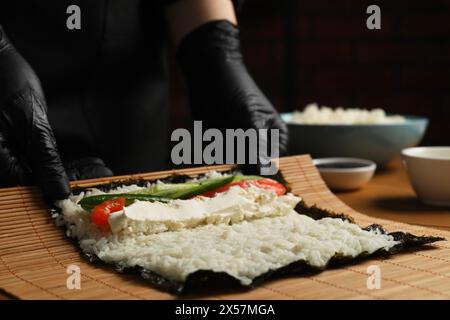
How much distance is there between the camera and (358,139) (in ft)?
7.65

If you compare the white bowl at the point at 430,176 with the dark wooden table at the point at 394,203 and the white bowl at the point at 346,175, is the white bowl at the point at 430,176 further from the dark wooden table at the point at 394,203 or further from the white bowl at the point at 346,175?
the white bowl at the point at 346,175

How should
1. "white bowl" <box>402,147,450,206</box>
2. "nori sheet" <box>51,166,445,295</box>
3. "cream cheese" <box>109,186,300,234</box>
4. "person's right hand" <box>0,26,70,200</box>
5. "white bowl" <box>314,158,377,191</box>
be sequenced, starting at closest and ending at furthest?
1. "nori sheet" <box>51,166,445,295</box>
2. "cream cheese" <box>109,186,300,234</box>
3. "person's right hand" <box>0,26,70,200</box>
4. "white bowl" <box>402,147,450,206</box>
5. "white bowl" <box>314,158,377,191</box>

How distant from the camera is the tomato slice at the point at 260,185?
1.63m

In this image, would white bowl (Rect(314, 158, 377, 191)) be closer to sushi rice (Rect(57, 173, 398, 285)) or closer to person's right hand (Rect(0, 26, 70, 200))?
sushi rice (Rect(57, 173, 398, 285))

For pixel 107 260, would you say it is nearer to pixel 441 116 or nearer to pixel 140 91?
pixel 140 91

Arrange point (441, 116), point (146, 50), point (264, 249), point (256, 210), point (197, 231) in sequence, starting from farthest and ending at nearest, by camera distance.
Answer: point (441, 116), point (146, 50), point (256, 210), point (197, 231), point (264, 249)

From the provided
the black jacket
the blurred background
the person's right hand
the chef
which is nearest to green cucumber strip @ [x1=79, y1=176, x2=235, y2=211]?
the person's right hand

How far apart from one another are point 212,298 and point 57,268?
362 millimetres

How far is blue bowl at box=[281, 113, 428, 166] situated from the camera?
2.32 metres

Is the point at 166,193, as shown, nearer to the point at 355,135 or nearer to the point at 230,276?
the point at 230,276

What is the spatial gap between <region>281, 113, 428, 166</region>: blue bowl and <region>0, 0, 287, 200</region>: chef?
0.24 metres

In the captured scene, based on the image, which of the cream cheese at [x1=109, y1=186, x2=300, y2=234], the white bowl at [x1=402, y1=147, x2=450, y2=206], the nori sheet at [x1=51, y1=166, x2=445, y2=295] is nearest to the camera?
the nori sheet at [x1=51, y1=166, x2=445, y2=295]

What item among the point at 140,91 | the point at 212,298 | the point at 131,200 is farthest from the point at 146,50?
the point at 212,298

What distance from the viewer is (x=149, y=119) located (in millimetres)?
2422
